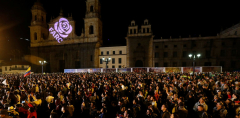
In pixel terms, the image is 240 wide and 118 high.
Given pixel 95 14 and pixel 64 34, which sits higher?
pixel 95 14

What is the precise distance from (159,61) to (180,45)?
7.31m

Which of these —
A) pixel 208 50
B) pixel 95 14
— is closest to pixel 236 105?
pixel 208 50

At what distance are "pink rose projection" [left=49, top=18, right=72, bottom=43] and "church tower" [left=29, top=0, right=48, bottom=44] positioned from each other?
6734 mm

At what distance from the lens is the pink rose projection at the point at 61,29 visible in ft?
145

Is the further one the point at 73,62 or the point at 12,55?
the point at 12,55

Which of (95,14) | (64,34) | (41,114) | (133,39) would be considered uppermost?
(95,14)

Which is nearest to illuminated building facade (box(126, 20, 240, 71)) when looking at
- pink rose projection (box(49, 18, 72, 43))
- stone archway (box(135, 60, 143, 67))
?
stone archway (box(135, 60, 143, 67))

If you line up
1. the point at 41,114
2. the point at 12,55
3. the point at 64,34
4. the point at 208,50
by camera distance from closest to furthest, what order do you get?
the point at 41,114 < the point at 208,50 < the point at 64,34 < the point at 12,55

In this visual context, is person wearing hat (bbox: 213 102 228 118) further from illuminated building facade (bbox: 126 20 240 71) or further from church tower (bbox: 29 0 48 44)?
church tower (bbox: 29 0 48 44)

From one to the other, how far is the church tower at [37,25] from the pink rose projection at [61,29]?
6.73 metres

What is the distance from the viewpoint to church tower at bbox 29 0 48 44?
158 ft

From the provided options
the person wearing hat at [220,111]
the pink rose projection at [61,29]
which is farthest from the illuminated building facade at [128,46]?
the person wearing hat at [220,111]

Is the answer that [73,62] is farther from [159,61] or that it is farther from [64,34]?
[159,61]

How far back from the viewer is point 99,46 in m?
42.5
